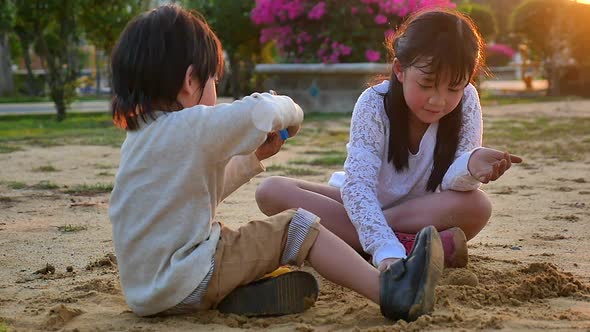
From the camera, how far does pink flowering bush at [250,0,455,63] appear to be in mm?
10977

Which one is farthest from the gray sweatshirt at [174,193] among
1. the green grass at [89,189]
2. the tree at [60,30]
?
the tree at [60,30]

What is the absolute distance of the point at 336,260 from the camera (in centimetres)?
233

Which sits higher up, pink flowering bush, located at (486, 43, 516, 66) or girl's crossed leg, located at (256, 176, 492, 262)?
girl's crossed leg, located at (256, 176, 492, 262)

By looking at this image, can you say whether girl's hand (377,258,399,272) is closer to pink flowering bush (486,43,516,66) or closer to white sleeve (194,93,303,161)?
white sleeve (194,93,303,161)

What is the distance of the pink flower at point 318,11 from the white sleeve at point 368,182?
828 centimetres

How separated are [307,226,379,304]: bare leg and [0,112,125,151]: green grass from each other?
5.52 metres

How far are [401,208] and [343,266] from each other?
61 cm

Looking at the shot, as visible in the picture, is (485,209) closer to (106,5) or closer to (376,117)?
(376,117)

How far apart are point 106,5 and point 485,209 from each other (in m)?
9.11

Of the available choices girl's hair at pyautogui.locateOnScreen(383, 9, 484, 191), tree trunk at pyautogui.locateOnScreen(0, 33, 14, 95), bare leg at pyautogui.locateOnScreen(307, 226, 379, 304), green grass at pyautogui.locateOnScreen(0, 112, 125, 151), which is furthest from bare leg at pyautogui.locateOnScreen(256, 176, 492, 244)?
tree trunk at pyautogui.locateOnScreen(0, 33, 14, 95)

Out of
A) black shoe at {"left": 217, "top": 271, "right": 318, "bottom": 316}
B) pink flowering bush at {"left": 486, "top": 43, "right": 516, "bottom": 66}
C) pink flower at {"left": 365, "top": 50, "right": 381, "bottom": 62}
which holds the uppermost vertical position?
black shoe at {"left": 217, "top": 271, "right": 318, "bottom": 316}

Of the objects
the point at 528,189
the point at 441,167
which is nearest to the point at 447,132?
the point at 441,167

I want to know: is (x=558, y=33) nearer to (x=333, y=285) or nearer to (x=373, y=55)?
(x=373, y=55)

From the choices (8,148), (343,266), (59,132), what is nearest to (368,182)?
(343,266)
